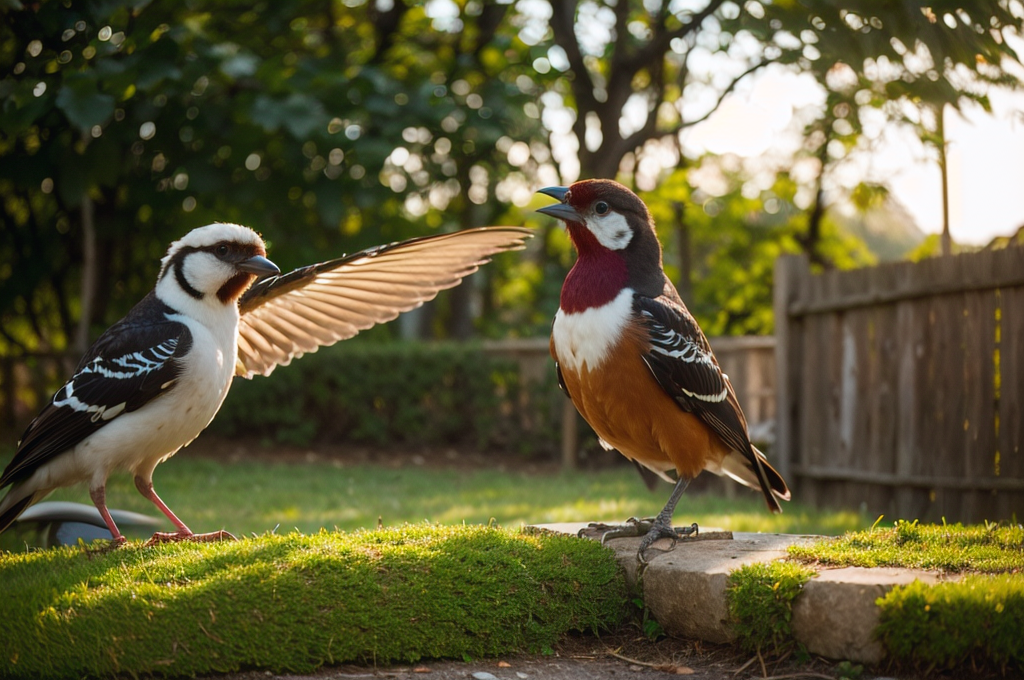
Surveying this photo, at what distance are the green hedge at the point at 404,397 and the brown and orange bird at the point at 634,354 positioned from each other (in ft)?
22.6

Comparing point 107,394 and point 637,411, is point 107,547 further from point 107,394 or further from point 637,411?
point 637,411

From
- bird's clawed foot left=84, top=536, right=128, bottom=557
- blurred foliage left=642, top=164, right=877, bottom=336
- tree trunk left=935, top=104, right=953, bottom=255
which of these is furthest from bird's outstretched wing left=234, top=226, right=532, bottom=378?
blurred foliage left=642, top=164, right=877, bottom=336

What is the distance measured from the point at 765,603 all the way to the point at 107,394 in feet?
8.99

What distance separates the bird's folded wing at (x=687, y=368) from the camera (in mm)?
3830

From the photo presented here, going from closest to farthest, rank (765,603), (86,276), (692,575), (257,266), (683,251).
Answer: (765,603) < (692,575) < (257,266) < (86,276) < (683,251)

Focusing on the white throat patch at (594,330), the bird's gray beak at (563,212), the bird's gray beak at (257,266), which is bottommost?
the white throat patch at (594,330)

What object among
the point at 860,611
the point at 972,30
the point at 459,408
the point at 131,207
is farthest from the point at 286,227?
the point at 860,611

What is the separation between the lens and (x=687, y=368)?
387cm

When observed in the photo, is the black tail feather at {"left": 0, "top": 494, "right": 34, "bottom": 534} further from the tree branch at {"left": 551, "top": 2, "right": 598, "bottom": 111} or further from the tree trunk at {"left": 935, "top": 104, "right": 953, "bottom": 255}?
the tree branch at {"left": 551, "top": 2, "right": 598, "bottom": 111}

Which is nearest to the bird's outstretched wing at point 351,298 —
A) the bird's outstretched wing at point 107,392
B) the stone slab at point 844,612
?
the bird's outstretched wing at point 107,392

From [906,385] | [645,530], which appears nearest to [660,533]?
[645,530]

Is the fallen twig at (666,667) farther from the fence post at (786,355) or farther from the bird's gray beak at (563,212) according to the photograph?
the fence post at (786,355)

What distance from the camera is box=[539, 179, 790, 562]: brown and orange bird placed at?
3.81m

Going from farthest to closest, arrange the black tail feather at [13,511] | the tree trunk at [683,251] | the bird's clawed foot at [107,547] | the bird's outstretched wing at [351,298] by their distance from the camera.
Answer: the tree trunk at [683,251] < the bird's outstretched wing at [351,298] < the black tail feather at [13,511] < the bird's clawed foot at [107,547]
